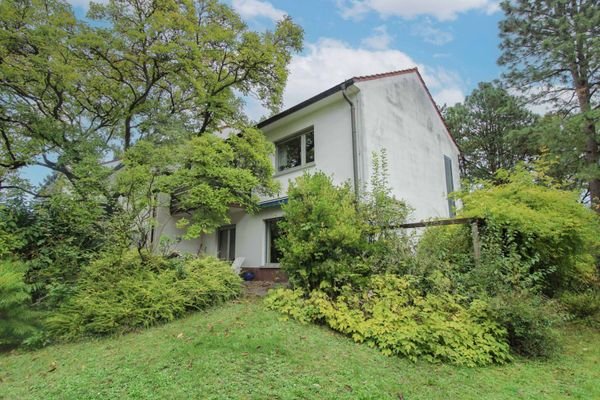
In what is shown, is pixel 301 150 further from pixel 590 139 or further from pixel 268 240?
pixel 590 139

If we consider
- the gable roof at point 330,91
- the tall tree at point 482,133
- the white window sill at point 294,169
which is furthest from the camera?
the tall tree at point 482,133

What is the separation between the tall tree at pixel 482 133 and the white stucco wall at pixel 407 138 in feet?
28.1

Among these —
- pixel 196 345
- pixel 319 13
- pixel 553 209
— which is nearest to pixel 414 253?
pixel 553 209

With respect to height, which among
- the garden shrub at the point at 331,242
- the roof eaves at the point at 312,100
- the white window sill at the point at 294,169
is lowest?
the garden shrub at the point at 331,242

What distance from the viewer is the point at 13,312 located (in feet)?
18.6

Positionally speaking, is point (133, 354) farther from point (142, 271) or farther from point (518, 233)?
point (518, 233)

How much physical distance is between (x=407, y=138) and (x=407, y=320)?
832 centimetres

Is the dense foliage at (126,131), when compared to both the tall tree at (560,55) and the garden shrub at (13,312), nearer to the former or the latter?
the garden shrub at (13,312)

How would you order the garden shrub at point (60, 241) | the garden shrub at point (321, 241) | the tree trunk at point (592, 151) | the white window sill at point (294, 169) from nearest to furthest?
1. the garden shrub at point (321, 241)
2. the garden shrub at point (60, 241)
3. the white window sill at point (294, 169)
4. the tree trunk at point (592, 151)

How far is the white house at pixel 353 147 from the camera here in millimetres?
10367

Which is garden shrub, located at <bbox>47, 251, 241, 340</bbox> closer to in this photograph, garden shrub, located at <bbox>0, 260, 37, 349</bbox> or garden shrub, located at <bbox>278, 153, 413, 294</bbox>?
garden shrub, located at <bbox>0, 260, 37, 349</bbox>

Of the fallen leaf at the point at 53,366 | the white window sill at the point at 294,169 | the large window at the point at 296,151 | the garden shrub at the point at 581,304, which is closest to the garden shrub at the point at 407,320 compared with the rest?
the garden shrub at the point at 581,304

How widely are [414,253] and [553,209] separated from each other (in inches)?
124

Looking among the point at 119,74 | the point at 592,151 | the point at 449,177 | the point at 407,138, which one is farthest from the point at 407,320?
the point at 592,151
